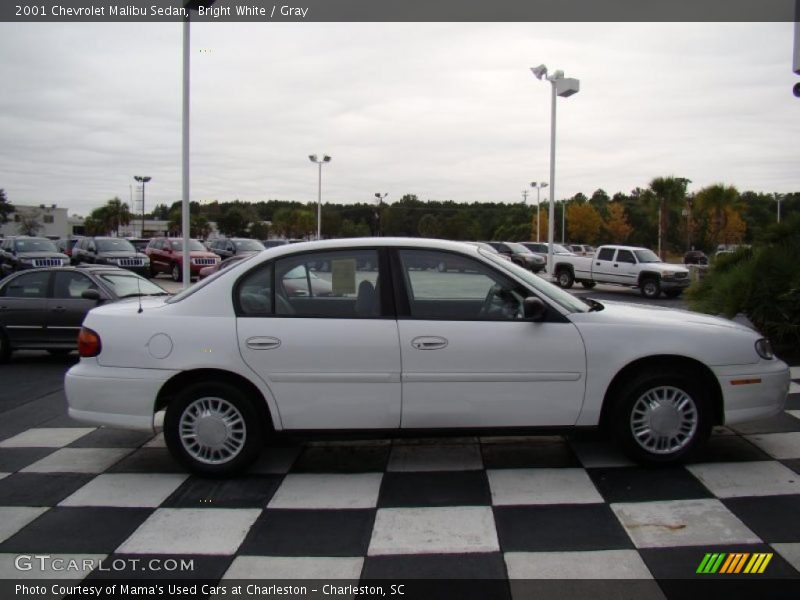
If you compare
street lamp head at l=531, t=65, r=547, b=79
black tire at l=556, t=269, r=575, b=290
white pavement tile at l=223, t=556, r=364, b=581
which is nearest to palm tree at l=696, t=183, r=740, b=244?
black tire at l=556, t=269, r=575, b=290

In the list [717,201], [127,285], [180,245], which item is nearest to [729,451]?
[127,285]

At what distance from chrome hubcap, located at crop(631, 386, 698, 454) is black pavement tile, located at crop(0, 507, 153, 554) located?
326 cm

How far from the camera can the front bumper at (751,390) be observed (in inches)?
186

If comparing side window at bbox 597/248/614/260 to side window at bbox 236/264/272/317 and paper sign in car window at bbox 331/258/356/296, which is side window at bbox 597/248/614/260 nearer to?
paper sign in car window at bbox 331/258/356/296

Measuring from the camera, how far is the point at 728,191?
4700cm

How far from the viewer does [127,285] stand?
34.9 ft

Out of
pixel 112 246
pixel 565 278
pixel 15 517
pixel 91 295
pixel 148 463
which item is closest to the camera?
pixel 15 517

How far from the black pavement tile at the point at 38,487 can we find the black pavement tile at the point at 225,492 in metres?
0.75

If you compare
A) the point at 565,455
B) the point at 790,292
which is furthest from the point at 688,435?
the point at 790,292

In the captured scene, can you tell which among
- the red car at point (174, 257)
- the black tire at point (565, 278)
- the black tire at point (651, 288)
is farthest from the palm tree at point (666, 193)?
the red car at point (174, 257)

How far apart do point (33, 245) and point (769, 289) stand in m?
25.2

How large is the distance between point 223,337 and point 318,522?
1402mm

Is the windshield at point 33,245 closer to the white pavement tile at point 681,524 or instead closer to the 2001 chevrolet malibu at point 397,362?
the 2001 chevrolet malibu at point 397,362

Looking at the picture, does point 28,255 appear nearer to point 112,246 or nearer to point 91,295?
point 112,246
